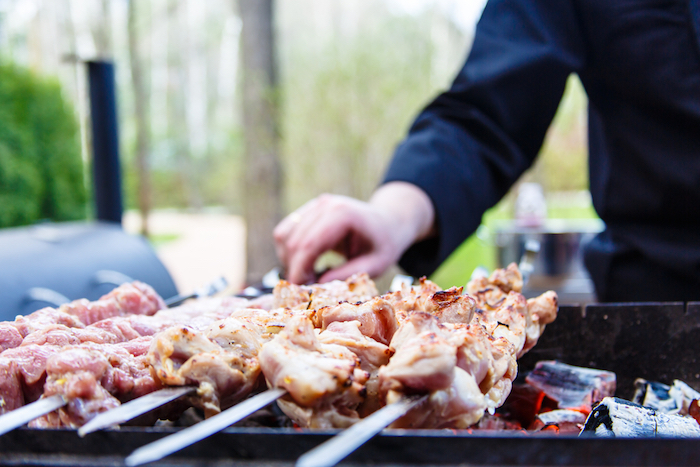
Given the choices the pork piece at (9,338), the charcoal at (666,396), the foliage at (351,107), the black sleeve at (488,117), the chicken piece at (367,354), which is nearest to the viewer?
the chicken piece at (367,354)

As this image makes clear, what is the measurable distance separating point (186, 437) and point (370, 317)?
1.59ft

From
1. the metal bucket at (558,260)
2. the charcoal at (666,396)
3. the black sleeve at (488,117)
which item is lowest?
the metal bucket at (558,260)

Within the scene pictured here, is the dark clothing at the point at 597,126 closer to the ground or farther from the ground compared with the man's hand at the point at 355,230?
farther from the ground

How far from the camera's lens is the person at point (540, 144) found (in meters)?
1.94

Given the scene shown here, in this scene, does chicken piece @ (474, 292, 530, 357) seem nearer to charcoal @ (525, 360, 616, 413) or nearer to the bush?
charcoal @ (525, 360, 616, 413)

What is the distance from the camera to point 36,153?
968 cm

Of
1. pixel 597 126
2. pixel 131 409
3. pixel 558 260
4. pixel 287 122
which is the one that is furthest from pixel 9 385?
pixel 287 122

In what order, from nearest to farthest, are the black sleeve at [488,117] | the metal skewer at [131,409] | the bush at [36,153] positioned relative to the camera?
the metal skewer at [131,409], the black sleeve at [488,117], the bush at [36,153]

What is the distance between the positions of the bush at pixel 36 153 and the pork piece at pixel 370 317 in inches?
392

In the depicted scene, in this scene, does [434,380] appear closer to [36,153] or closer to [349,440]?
[349,440]

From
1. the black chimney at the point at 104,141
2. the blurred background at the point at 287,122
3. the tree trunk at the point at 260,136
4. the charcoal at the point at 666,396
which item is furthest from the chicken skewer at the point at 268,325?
the tree trunk at the point at 260,136

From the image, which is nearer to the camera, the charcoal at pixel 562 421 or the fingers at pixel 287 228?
the charcoal at pixel 562 421

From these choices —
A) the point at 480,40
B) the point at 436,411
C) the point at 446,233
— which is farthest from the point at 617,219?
the point at 436,411

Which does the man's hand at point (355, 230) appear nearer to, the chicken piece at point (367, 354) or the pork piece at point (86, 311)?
the pork piece at point (86, 311)
